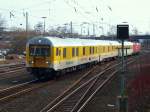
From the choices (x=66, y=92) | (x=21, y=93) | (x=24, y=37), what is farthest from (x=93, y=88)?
(x=24, y=37)

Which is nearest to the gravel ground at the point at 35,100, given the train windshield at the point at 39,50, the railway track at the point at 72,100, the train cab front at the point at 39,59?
the railway track at the point at 72,100

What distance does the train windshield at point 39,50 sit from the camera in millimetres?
28398

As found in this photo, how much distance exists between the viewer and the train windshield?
28398mm

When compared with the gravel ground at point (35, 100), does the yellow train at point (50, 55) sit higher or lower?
higher

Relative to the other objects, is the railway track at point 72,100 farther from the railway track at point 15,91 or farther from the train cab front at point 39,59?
the train cab front at point 39,59

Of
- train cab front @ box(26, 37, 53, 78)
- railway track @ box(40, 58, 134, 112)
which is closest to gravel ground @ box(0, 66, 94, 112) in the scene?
railway track @ box(40, 58, 134, 112)

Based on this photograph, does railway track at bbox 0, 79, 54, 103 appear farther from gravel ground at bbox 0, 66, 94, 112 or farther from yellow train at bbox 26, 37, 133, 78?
yellow train at bbox 26, 37, 133, 78

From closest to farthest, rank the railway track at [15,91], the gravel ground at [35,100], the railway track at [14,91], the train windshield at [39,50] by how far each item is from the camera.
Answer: the gravel ground at [35,100]
the railway track at [15,91]
the railway track at [14,91]
the train windshield at [39,50]

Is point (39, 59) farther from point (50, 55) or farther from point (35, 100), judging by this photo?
point (35, 100)

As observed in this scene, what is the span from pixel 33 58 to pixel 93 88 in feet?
17.1

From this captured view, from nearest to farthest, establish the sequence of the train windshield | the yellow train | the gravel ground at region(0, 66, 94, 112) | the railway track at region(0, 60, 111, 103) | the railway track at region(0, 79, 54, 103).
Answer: the gravel ground at region(0, 66, 94, 112) → the railway track at region(0, 79, 54, 103) → the railway track at region(0, 60, 111, 103) → the yellow train → the train windshield

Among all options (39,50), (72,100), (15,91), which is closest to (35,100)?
(72,100)

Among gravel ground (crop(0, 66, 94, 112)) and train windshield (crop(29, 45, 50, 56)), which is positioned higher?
train windshield (crop(29, 45, 50, 56))

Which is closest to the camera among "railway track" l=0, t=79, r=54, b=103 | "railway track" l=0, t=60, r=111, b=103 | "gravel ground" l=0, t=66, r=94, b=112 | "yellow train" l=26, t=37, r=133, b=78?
"gravel ground" l=0, t=66, r=94, b=112
